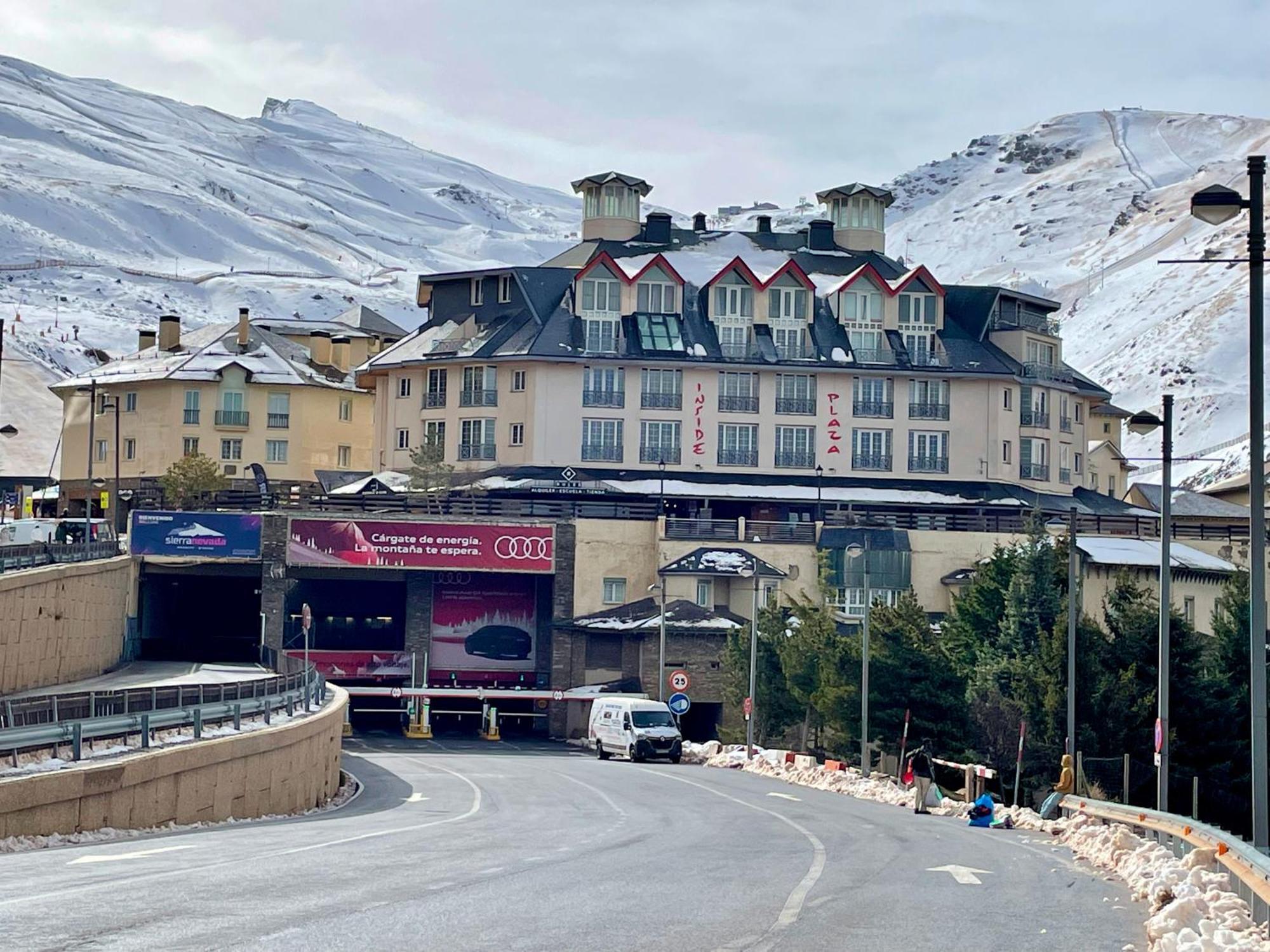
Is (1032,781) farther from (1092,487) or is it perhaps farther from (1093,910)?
(1092,487)

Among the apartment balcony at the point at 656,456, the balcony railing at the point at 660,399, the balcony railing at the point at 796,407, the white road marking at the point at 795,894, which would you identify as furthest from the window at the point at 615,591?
the white road marking at the point at 795,894

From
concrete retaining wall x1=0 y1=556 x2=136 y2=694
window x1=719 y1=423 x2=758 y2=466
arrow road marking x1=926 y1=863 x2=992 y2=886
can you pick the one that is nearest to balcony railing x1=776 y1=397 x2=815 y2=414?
window x1=719 y1=423 x2=758 y2=466

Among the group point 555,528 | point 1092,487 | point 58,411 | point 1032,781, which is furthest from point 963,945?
point 58,411

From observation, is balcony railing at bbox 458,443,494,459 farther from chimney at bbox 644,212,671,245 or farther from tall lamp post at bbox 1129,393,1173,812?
tall lamp post at bbox 1129,393,1173,812

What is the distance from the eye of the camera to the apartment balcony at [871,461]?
93.6m

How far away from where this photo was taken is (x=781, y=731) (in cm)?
7188

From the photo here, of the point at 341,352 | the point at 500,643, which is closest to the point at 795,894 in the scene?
the point at 500,643

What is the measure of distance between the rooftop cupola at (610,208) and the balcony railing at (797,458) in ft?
57.6

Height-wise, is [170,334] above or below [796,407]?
above

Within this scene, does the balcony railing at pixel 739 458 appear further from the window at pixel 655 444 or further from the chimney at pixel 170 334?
the chimney at pixel 170 334

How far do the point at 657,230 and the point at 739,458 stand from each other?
17.4m

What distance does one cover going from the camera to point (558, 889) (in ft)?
60.2

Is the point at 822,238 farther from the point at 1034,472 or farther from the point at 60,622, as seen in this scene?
the point at 60,622

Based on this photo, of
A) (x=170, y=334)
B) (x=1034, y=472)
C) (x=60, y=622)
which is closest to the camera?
(x=60, y=622)
